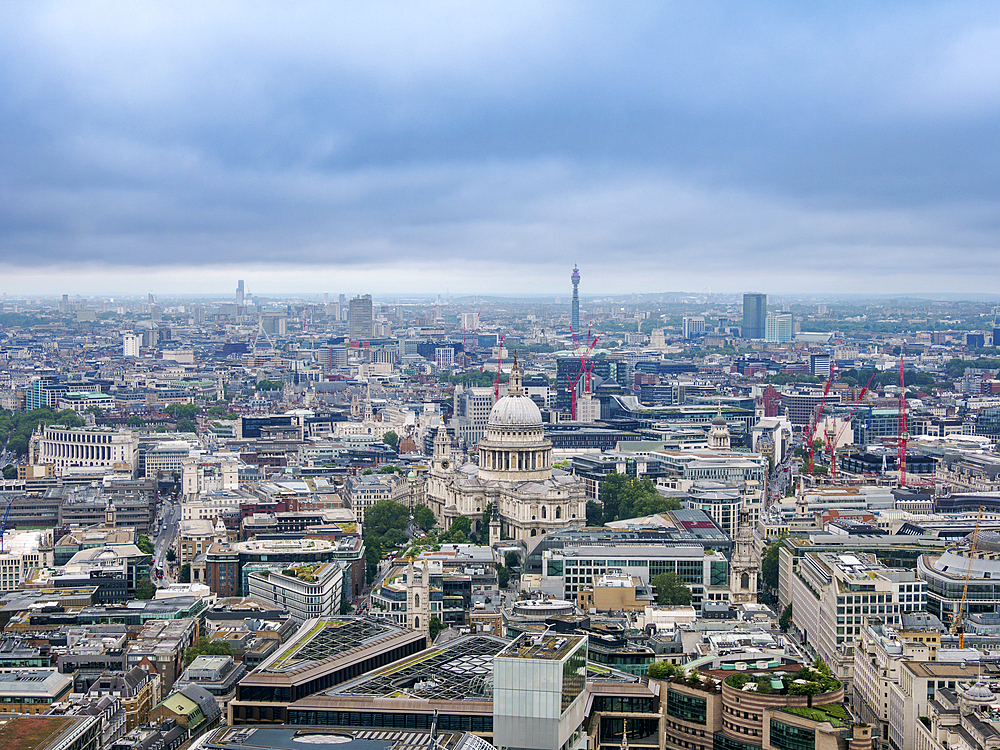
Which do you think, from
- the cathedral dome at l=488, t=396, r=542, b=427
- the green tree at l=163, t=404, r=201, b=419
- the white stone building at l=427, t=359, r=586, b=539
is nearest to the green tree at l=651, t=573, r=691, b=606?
the white stone building at l=427, t=359, r=586, b=539

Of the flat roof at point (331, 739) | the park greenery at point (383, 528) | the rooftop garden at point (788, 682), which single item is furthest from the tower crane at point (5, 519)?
the rooftop garden at point (788, 682)

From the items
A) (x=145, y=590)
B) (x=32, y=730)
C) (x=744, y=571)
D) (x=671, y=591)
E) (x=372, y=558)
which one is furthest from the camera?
(x=372, y=558)

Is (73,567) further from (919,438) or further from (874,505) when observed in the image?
(919,438)

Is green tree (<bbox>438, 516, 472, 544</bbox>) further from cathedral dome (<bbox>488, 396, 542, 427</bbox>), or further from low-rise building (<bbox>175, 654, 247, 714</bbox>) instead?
low-rise building (<bbox>175, 654, 247, 714</bbox>)

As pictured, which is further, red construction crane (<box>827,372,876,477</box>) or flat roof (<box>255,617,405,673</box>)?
red construction crane (<box>827,372,876,477</box>)

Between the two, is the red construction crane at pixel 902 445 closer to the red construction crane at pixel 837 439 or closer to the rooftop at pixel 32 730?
the red construction crane at pixel 837 439

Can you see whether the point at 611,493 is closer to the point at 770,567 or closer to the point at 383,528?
the point at 383,528

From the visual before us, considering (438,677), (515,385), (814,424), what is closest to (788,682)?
(438,677)
